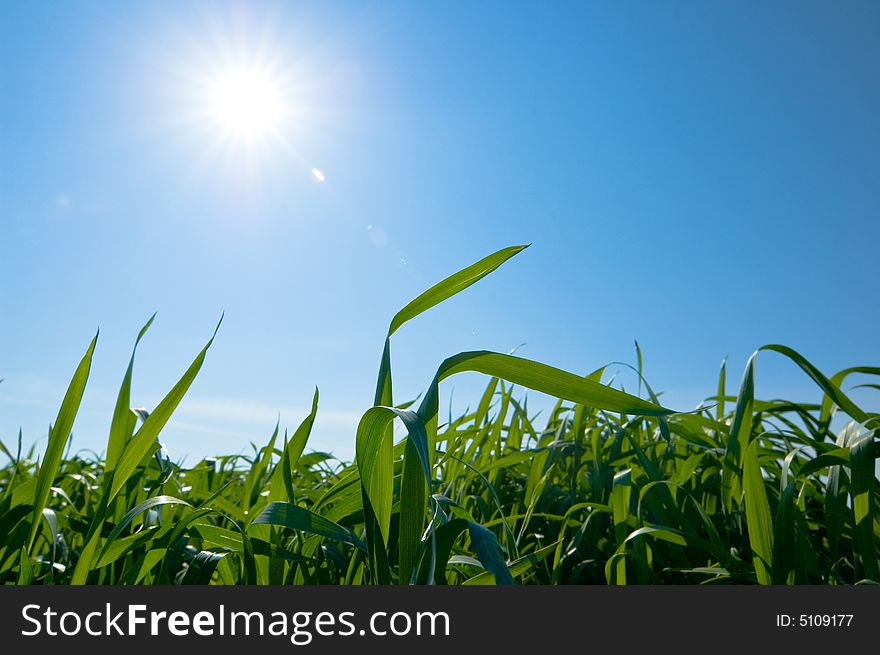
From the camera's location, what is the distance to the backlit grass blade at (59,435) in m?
0.55

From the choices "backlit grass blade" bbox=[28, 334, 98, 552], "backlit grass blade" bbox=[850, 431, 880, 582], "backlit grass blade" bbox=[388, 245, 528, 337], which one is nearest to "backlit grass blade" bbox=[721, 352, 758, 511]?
"backlit grass blade" bbox=[850, 431, 880, 582]

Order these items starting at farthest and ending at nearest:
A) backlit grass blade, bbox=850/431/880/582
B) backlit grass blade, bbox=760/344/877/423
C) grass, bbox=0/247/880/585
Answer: backlit grass blade, bbox=760/344/877/423
backlit grass blade, bbox=850/431/880/582
grass, bbox=0/247/880/585

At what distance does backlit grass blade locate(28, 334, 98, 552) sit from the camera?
548 millimetres

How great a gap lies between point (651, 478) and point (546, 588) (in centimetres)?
36

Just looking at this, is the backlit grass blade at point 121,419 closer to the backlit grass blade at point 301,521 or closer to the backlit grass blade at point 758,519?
the backlit grass blade at point 301,521

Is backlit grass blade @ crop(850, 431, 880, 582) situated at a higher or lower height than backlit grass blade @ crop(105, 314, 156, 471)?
lower

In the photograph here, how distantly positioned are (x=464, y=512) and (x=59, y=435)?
0.41 meters

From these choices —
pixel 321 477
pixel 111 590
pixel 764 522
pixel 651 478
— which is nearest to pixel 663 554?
pixel 651 478

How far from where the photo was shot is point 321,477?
1530 millimetres

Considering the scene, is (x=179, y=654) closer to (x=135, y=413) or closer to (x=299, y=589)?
(x=299, y=589)

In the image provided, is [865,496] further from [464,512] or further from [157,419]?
[157,419]

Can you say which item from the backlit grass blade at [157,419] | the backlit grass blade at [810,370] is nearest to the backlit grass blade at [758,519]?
the backlit grass blade at [810,370]

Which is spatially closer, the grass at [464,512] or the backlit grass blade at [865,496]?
the grass at [464,512]

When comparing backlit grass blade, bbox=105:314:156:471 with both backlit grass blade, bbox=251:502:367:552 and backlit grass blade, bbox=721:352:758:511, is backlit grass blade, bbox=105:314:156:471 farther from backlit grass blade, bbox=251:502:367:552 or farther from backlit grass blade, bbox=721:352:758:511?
backlit grass blade, bbox=721:352:758:511
